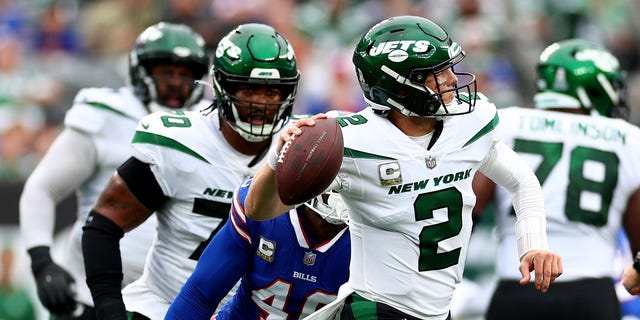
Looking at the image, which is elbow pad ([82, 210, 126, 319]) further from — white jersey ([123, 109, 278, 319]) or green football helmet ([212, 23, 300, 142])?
green football helmet ([212, 23, 300, 142])

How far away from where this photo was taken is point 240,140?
472 centimetres

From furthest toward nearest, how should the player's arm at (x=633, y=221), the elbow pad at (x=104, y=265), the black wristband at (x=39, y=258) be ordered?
the player's arm at (x=633, y=221) < the black wristband at (x=39, y=258) < the elbow pad at (x=104, y=265)

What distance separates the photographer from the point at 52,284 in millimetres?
5078

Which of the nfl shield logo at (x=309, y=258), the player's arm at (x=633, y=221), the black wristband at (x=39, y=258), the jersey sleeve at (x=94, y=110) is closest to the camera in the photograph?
the nfl shield logo at (x=309, y=258)

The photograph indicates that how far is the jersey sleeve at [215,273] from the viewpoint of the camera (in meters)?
4.07

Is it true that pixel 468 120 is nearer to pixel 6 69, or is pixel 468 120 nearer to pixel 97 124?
pixel 97 124

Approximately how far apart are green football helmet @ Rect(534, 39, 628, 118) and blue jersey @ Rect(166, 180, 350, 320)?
206 cm

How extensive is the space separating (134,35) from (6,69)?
1194 mm

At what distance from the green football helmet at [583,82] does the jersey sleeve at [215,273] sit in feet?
7.43

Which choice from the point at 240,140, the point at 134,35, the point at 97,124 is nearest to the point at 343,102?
the point at 134,35

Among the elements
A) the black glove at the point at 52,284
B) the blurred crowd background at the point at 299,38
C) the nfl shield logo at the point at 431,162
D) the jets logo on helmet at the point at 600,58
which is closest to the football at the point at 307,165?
the nfl shield logo at the point at 431,162

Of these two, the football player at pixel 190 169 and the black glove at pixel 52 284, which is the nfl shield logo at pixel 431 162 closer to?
the football player at pixel 190 169

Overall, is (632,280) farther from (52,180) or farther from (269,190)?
(52,180)

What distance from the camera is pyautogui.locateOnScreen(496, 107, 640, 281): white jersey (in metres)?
5.52
